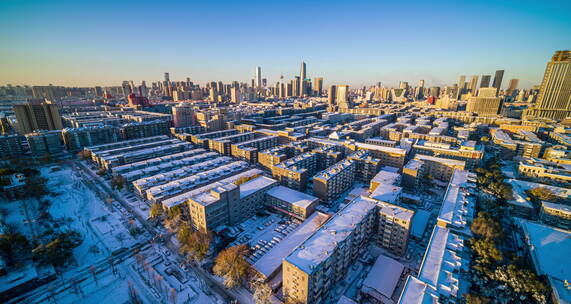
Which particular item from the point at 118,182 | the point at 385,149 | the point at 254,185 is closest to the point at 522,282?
the point at 254,185

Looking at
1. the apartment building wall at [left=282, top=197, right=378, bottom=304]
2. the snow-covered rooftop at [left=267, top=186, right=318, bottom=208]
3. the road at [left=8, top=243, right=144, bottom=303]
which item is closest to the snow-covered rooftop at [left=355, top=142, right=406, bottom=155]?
the snow-covered rooftop at [left=267, top=186, right=318, bottom=208]

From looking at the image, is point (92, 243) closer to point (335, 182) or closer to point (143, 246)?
point (143, 246)

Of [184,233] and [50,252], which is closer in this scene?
[50,252]

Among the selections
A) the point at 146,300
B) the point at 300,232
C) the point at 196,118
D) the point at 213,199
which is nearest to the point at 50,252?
the point at 146,300

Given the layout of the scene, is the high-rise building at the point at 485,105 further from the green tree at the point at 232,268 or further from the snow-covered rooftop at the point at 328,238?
the green tree at the point at 232,268

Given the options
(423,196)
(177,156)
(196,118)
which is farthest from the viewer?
(196,118)

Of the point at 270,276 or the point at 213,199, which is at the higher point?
the point at 213,199
